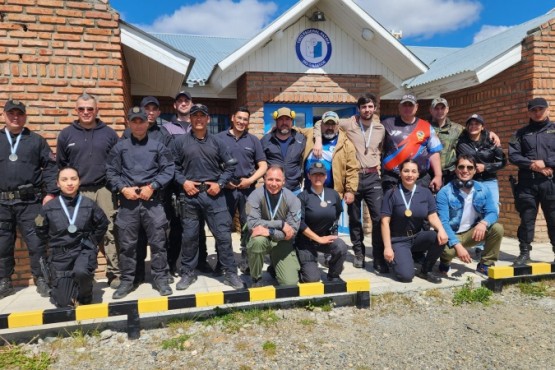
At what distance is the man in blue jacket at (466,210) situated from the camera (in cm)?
482

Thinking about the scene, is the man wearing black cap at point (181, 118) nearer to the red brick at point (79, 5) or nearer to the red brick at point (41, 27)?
the red brick at point (79, 5)

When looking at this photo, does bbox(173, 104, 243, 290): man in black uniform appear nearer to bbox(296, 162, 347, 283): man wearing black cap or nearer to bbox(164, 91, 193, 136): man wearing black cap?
bbox(164, 91, 193, 136): man wearing black cap

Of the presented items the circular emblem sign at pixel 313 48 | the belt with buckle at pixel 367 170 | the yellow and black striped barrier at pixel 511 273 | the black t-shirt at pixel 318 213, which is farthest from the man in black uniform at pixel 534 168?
the circular emblem sign at pixel 313 48

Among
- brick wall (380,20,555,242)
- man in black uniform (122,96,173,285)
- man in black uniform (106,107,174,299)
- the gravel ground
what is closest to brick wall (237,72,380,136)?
brick wall (380,20,555,242)

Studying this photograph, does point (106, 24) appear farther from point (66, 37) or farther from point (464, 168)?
point (464, 168)

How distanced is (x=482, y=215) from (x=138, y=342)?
4.31m

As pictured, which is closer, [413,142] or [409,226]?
[409,226]

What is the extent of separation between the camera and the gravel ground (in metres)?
3.09

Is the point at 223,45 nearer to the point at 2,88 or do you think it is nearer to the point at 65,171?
the point at 2,88

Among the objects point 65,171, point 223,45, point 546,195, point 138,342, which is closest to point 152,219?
point 65,171

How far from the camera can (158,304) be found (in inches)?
138

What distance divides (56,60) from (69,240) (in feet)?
7.91

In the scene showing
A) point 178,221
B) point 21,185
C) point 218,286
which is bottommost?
point 218,286

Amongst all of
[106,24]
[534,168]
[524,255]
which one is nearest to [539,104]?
[534,168]
